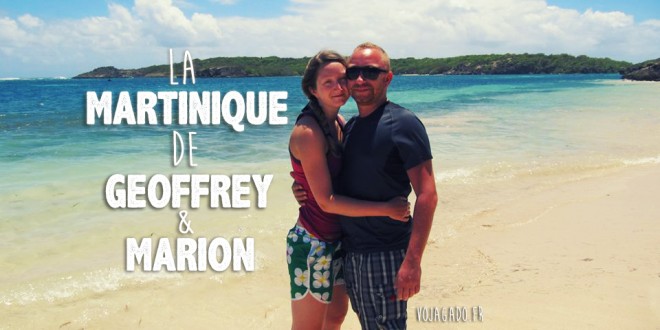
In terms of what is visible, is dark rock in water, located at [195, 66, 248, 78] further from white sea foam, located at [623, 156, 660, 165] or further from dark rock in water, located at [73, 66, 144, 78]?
white sea foam, located at [623, 156, 660, 165]

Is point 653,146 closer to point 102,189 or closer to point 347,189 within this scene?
point 102,189

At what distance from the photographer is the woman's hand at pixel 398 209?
3.01m

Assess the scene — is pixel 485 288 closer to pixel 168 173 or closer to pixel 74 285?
pixel 74 285

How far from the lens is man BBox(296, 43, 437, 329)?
2.95 metres

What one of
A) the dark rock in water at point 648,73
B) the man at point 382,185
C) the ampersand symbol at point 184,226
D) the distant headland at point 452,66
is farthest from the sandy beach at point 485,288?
the distant headland at point 452,66

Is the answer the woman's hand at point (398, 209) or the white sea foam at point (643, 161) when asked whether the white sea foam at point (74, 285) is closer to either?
the woman's hand at point (398, 209)

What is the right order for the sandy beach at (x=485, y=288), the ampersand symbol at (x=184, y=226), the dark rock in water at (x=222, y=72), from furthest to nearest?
the dark rock in water at (x=222, y=72) < the ampersand symbol at (x=184, y=226) < the sandy beach at (x=485, y=288)

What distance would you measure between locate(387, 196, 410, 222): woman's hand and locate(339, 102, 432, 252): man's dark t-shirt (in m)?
0.07

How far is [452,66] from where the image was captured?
168 metres

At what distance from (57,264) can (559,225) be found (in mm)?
6195

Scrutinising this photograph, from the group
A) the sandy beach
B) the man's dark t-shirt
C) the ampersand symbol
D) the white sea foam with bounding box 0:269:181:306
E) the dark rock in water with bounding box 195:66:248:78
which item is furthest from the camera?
the dark rock in water with bounding box 195:66:248:78

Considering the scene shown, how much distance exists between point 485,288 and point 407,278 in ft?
8.86

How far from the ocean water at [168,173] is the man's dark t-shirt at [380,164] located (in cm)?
298

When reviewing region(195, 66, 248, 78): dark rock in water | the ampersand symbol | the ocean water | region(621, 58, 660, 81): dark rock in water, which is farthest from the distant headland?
the ampersand symbol
